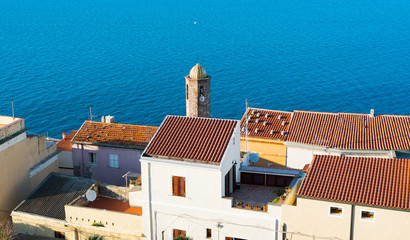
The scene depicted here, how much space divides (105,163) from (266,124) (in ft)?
51.9

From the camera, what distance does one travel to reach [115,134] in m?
47.7

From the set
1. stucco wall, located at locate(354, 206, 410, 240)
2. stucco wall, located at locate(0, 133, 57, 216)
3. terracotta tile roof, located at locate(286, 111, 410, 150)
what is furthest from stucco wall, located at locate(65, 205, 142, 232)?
terracotta tile roof, located at locate(286, 111, 410, 150)

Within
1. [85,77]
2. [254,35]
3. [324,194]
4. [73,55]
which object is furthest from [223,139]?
[254,35]

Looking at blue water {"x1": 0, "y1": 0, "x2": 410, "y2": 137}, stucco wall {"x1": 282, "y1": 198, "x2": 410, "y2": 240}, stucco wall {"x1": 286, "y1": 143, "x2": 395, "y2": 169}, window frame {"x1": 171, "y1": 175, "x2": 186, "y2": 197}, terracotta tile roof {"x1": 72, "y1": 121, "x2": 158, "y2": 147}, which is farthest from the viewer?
blue water {"x1": 0, "y1": 0, "x2": 410, "y2": 137}

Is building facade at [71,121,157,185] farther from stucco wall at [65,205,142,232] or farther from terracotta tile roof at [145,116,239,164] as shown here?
terracotta tile roof at [145,116,239,164]

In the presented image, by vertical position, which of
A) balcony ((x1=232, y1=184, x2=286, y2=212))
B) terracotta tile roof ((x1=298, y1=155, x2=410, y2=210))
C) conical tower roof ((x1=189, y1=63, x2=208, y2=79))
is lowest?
balcony ((x1=232, y1=184, x2=286, y2=212))

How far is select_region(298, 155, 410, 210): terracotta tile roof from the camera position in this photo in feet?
92.8

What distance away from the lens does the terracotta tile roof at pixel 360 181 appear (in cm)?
2830

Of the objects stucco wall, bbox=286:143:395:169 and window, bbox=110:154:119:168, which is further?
window, bbox=110:154:119:168

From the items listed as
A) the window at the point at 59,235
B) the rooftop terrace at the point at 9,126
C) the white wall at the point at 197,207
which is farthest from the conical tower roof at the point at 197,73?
the window at the point at 59,235

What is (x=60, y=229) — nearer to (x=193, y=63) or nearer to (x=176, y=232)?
(x=176, y=232)

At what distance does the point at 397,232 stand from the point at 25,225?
25.3 m

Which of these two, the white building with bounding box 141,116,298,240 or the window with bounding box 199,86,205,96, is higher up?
the window with bounding box 199,86,205,96

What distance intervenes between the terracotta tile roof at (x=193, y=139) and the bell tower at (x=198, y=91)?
530 inches
